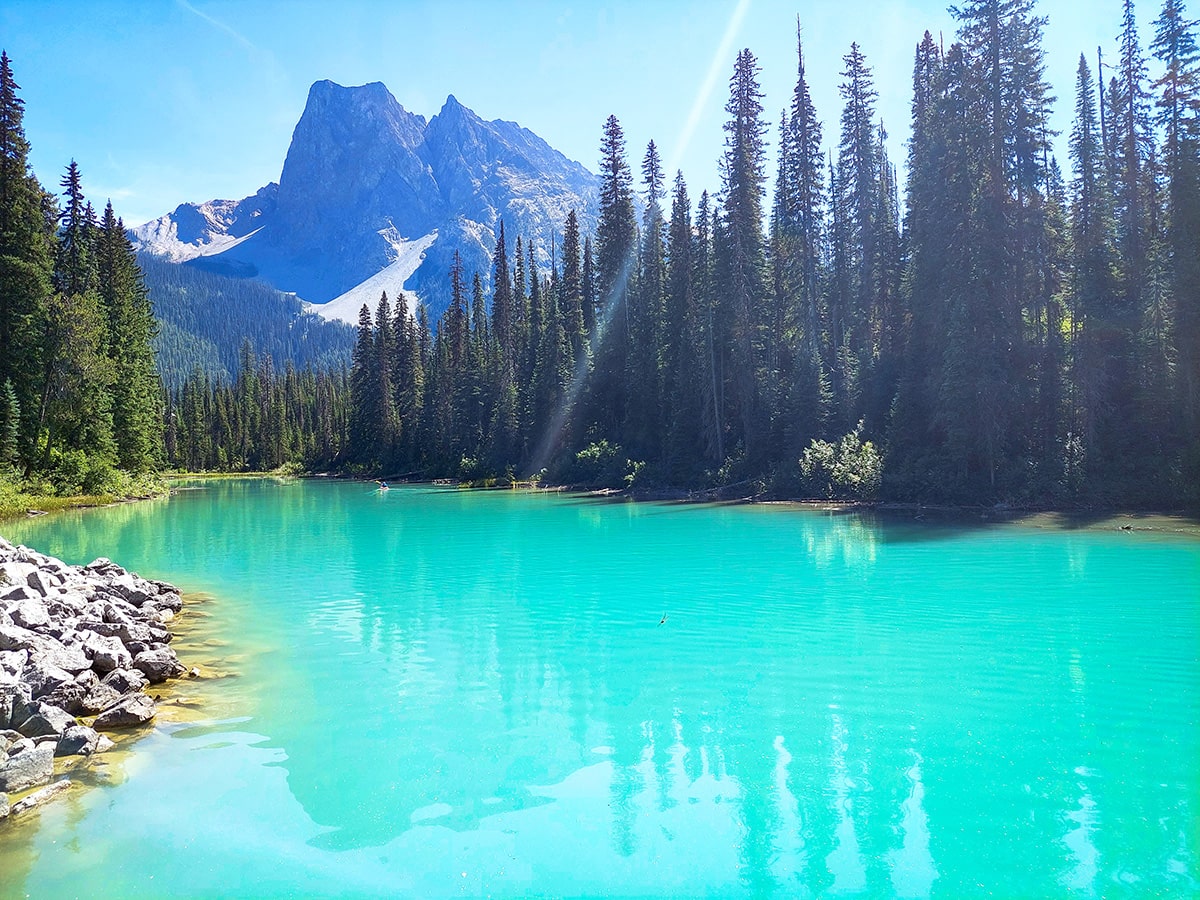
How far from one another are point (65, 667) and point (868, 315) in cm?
5019

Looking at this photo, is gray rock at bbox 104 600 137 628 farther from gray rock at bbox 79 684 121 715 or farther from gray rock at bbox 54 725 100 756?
gray rock at bbox 54 725 100 756

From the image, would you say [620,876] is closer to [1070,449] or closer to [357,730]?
[357,730]

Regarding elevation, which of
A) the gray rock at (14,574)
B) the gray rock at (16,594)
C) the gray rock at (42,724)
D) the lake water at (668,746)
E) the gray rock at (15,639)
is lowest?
the lake water at (668,746)

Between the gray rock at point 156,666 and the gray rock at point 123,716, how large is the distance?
→ 1856 mm

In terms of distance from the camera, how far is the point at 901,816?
273 inches

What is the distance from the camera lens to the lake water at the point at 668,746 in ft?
20.6

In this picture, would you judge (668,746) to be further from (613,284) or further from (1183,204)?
(613,284)

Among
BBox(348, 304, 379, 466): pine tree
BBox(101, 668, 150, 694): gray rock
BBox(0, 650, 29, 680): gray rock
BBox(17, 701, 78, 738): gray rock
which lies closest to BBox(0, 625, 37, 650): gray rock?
BBox(0, 650, 29, 680): gray rock

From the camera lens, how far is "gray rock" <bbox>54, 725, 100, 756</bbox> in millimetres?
8688

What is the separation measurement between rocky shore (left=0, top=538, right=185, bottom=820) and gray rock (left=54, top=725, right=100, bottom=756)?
0.03ft

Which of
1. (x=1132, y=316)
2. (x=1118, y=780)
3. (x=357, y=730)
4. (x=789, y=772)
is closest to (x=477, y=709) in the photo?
(x=357, y=730)

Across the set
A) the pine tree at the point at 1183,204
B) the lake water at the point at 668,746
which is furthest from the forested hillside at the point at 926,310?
the lake water at the point at 668,746

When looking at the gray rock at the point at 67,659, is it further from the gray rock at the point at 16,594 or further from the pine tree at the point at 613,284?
the pine tree at the point at 613,284

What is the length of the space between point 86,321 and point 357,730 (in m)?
43.9
